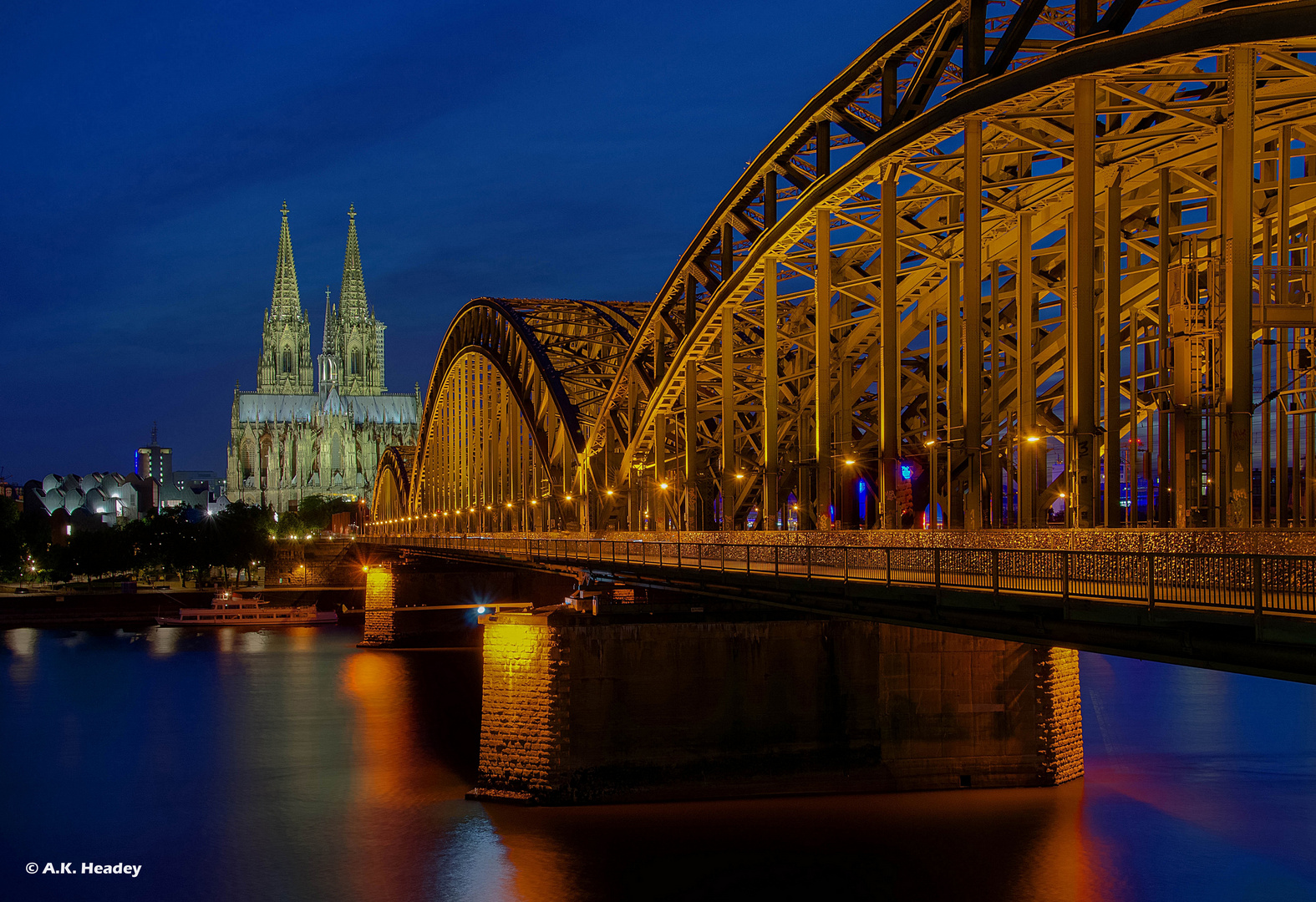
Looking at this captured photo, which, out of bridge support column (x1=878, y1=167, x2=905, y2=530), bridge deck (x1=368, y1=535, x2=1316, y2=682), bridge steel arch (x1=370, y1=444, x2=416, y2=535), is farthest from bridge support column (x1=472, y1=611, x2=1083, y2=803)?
bridge steel arch (x1=370, y1=444, x2=416, y2=535)

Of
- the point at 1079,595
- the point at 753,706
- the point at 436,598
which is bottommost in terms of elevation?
the point at 436,598

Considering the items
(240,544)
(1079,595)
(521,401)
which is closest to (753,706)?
(1079,595)

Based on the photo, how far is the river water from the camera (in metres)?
31.1

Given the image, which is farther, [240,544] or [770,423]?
[240,544]

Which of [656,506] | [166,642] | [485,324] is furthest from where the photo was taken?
[166,642]

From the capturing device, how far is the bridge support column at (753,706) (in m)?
35.5

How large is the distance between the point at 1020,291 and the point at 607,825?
53.4 ft

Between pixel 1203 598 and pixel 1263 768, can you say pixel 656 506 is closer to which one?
pixel 1263 768

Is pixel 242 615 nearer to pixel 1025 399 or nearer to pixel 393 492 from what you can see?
pixel 393 492

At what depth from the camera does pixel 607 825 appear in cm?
3369

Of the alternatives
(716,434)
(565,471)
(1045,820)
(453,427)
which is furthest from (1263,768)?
(453,427)

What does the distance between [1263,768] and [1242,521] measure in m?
24.6

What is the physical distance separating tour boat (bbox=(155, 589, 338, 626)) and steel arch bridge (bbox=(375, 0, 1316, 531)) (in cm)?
5789

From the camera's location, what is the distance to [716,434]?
63969 millimetres
